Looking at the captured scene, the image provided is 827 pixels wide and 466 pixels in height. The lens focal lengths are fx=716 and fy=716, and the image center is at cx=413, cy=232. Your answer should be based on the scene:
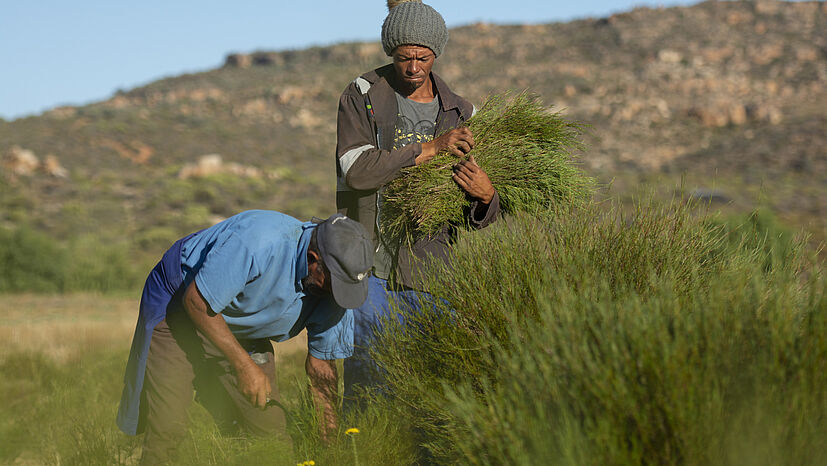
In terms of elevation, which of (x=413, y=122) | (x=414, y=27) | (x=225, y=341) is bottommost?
(x=225, y=341)

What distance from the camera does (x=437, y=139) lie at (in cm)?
307

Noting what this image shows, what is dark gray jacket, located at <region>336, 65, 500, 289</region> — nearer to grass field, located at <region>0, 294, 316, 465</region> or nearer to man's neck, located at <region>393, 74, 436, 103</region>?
man's neck, located at <region>393, 74, 436, 103</region>

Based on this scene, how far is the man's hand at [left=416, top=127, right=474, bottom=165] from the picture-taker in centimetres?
300

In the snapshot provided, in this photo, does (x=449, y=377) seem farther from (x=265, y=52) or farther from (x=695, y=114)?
(x=265, y=52)

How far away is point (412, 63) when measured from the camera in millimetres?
3139

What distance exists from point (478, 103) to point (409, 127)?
60.9 feet

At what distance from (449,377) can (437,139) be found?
1005mm

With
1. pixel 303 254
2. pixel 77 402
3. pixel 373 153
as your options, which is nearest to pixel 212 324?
pixel 303 254

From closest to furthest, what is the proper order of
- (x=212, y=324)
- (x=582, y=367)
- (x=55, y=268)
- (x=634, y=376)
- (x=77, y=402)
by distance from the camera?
(x=634, y=376) < (x=582, y=367) < (x=212, y=324) < (x=77, y=402) < (x=55, y=268)

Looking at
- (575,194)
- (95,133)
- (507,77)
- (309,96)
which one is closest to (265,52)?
(309,96)

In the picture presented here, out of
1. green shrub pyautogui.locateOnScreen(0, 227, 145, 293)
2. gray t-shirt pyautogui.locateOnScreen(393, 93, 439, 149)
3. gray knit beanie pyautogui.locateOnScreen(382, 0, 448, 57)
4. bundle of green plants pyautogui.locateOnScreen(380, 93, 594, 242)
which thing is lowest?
green shrub pyautogui.locateOnScreen(0, 227, 145, 293)

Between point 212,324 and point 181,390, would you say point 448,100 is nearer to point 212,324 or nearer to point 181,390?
point 212,324

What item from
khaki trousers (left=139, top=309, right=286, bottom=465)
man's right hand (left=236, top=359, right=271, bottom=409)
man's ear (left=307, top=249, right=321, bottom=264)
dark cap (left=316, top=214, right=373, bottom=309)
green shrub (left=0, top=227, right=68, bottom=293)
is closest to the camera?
dark cap (left=316, top=214, right=373, bottom=309)

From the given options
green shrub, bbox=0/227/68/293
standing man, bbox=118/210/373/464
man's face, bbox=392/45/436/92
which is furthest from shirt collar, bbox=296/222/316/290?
green shrub, bbox=0/227/68/293
